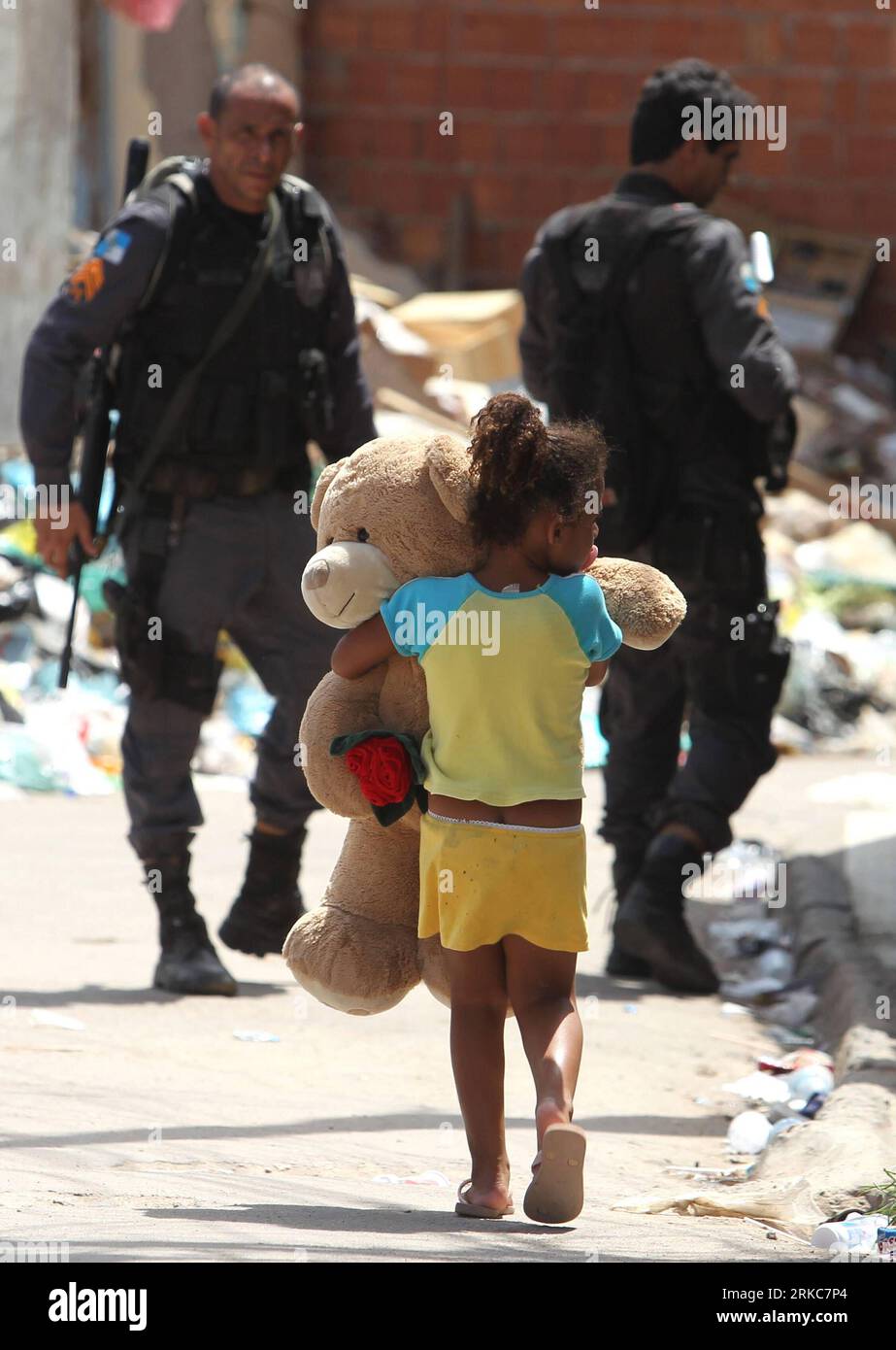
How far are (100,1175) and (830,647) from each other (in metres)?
6.80

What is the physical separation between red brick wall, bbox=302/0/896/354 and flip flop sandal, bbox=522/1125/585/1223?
11835mm

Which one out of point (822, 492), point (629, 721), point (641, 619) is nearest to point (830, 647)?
point (822, 492)

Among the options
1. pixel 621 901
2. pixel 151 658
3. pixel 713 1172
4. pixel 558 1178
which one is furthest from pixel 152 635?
pixel 558 1178

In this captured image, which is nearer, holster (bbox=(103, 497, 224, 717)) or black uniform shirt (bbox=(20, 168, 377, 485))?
black uniform shirt (bbox=(20, 168, 377, 485))

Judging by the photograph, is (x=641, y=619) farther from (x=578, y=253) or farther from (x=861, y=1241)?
(x=578, y=253)

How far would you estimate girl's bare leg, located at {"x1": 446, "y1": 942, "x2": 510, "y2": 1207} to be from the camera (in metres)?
3.27

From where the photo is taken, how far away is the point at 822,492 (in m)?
12.3

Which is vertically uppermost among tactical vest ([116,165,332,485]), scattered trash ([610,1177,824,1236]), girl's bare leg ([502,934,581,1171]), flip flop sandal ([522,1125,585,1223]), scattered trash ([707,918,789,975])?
tactical vest ([116,165,332,485])

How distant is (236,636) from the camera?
5125mm

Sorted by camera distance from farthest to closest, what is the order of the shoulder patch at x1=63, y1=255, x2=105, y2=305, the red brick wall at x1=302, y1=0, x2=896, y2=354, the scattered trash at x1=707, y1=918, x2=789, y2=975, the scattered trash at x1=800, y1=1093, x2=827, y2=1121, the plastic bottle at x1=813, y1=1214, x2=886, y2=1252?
the red brick wall at x1=302, y1=0, x2=896, y2=354
the scattered trash at x1=707, y1=918, x2=789, y2=975
the shoulder patch at x1=63, y1=255, x2=105, y2=305
the scattered trash at x1=800, y1=1093, x2=827, y2=1121
the plastic bottle at x1=813, y1=1214, x2=886, y2=1252

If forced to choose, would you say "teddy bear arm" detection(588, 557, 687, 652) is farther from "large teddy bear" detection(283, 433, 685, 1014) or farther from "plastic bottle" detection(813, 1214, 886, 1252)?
"plastic bottle" detection(813, 1214, 886, 1252)

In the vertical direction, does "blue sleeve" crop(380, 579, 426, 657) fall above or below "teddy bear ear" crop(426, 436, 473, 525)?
below

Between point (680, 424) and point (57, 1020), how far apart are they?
85.8 inches

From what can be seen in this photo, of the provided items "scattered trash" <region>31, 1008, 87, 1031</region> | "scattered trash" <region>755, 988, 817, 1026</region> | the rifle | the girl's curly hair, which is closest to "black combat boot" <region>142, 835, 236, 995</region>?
"scattered trash" <region>31, 1008, 87, 1031</region>
